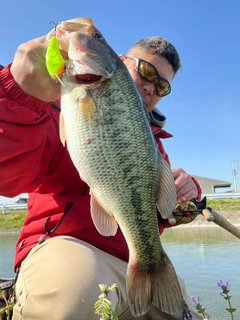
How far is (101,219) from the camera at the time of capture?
178 cm

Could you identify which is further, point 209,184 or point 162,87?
point 209,184

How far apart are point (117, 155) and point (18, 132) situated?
58 cm

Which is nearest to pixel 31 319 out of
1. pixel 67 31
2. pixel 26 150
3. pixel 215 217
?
pixel 26 150

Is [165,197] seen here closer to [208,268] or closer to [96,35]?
[96,35]

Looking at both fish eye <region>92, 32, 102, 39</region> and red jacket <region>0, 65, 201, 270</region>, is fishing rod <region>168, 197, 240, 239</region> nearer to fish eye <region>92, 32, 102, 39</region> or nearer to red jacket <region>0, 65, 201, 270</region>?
red jacket <region>0, 65, 201, 270</region>

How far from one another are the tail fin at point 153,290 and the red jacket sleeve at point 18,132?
88 cm

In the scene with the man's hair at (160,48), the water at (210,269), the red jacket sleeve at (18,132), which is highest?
the man's hair at (160,48)

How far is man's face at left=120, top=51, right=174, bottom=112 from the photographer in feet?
10.4

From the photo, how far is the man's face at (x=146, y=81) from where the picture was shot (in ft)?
10.4

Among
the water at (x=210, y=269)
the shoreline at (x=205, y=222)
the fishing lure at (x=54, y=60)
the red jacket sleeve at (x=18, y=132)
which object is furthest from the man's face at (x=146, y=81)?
the shoreline at (x=205, y=222)

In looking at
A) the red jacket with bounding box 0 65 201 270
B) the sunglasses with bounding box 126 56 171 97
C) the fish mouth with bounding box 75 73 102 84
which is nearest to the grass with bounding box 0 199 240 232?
the sunglasses with bounding box 126 56 171 97

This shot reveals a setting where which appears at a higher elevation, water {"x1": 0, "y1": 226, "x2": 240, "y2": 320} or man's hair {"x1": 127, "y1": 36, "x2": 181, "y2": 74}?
man's hair {"x1": 127, "y1": 36, "x2": 181, "y2": 74}

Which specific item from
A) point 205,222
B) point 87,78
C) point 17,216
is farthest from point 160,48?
point 17,216

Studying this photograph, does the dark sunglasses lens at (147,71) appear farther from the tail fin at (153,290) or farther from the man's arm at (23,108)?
the tail fin at (153,290)
